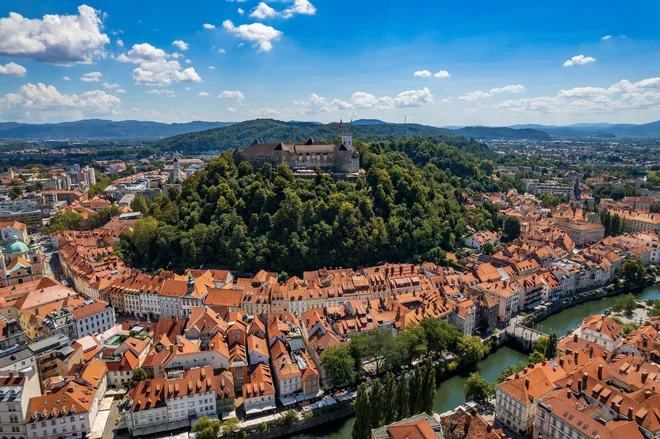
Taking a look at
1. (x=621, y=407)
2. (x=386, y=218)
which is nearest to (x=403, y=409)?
(x=621, y=407)

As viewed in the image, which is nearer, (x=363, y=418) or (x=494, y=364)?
(x=363, y=418)

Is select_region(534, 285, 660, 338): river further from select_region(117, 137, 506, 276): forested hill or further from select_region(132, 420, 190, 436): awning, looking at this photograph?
select_region(132, 420, 190, 436): awning

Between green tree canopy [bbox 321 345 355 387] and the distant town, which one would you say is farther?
green tree canopy [bbox 321 345 355 387]

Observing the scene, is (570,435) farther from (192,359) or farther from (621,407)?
(192,359)

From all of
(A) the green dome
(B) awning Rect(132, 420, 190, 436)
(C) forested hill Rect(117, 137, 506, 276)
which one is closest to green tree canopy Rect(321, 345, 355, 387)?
(B) awning Rect(132, 420, 190, 436)

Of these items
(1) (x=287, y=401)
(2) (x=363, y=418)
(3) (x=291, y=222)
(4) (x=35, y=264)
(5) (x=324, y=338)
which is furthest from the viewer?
(3) (x=291, y=222)

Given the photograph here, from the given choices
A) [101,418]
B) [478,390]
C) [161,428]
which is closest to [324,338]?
[478,390]

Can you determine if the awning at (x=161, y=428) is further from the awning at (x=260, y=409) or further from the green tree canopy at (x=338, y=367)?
the green tree canopy at (x=338, y=367)

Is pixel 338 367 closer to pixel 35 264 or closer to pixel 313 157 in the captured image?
pixel 35 264
